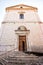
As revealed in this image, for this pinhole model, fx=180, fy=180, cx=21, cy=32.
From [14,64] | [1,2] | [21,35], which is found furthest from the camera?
[21,35]

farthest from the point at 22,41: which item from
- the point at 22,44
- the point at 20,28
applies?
the point at 20,28

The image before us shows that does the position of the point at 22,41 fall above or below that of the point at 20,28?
below

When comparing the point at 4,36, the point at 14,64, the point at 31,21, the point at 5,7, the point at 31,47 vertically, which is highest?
the point at 5,7

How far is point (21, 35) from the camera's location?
4.41m

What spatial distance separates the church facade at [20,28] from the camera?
4164 mm

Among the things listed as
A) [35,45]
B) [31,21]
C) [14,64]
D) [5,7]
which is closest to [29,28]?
[31,21]

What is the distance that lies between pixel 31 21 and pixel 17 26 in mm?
352

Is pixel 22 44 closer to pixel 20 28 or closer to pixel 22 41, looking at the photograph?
pixel 22 41

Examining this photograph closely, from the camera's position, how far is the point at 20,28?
4.33 m

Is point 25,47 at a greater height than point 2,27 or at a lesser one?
lesser

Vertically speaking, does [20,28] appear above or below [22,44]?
above

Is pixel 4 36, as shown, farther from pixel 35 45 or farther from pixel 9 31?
pixel 35 45

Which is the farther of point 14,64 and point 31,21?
point 31,21

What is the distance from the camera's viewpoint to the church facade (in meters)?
4.16
